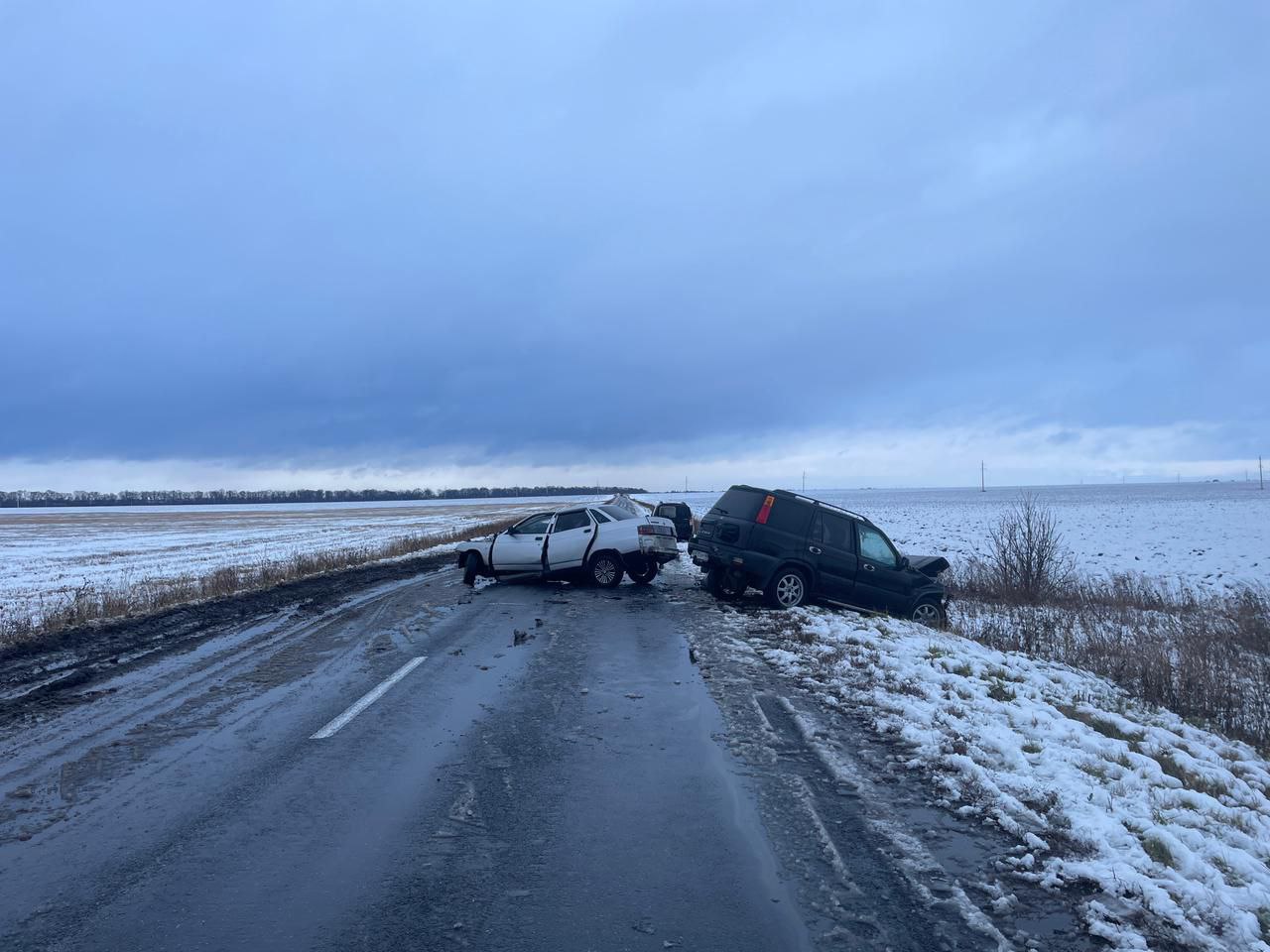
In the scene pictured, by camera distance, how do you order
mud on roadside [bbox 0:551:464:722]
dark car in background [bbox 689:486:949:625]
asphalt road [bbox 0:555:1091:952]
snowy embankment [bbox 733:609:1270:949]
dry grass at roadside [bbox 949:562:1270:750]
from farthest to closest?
dark car in background [bbox 689:486:949:625]
dry grass at roadside [bbox 949:562:1270:750]
mud on roadside [bbox 0:551:464:722]
snowy embankment [bbox 733:609:1270:949]
asphalt road [bbox 0:555:1091:952]

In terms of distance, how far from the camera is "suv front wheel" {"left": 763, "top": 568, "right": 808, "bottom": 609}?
50.1ft

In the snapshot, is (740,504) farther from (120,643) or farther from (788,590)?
(120,643)

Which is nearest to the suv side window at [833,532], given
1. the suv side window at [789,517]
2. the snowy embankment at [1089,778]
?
the suv side window at [789,517]

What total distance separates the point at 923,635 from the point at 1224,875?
7.91 m

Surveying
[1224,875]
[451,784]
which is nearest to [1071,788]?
[1224,875]

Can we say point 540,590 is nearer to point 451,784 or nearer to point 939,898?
point 451,784

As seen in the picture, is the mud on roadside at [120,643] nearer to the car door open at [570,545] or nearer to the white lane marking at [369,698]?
the white lane marking at [369,698]

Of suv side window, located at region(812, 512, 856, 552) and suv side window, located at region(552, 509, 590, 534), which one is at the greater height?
suv side window, located at region(552, 509, 590, 534)

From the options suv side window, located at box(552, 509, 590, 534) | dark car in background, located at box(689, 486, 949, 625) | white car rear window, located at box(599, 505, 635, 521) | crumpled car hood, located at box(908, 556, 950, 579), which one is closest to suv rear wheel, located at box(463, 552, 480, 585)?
suv side window, located at box(552, 509, 590, 534)

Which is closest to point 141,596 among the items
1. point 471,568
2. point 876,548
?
point 471,568

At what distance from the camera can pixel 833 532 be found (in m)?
15.5

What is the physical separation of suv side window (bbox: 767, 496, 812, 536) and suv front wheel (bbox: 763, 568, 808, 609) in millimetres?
755

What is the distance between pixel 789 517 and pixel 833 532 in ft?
2.90

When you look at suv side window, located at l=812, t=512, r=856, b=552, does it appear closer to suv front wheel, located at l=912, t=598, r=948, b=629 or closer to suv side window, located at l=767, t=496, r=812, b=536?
suv side window, located at l=767, t=496, r=812, b=536
